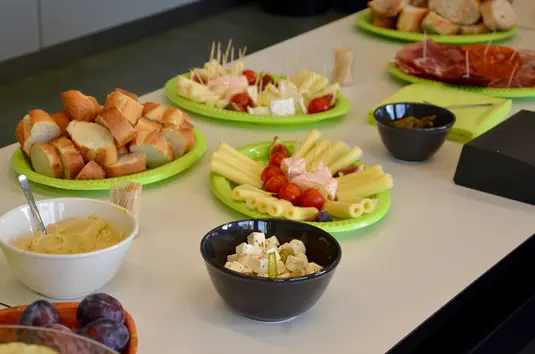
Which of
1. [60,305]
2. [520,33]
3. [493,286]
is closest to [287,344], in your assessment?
[60,305]

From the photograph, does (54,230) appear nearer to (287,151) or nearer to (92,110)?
(92,110)

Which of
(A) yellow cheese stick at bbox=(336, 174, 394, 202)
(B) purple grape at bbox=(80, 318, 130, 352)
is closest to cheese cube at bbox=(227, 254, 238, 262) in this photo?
(B) purple grape at bbox=(80, 318, 130, 352)

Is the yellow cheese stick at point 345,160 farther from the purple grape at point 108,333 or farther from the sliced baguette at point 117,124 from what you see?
the purple grape at point 108,333

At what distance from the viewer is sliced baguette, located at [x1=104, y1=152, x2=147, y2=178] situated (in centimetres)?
153

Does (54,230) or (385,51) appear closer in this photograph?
(54,230)

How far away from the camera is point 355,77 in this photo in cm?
226

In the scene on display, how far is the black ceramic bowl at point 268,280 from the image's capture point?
1097mm

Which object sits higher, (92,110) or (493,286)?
(92,110)

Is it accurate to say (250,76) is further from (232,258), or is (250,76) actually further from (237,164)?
(232,258)

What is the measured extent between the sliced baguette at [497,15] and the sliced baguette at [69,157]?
1597 millimetres

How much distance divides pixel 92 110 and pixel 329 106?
63 cm

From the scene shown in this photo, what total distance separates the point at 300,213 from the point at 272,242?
197 mm

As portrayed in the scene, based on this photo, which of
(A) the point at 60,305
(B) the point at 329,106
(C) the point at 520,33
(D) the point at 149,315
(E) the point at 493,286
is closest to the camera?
(A) the point at 60,305

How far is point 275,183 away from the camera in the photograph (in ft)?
4.91
